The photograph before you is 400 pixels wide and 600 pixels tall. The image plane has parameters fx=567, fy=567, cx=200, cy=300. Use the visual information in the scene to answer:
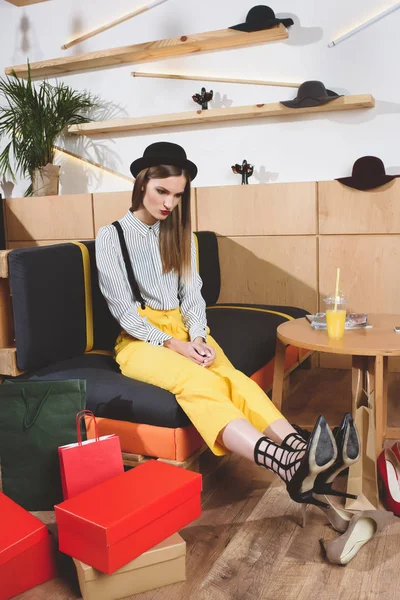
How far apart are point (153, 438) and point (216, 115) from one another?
2.64 meters

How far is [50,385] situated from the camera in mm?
1894

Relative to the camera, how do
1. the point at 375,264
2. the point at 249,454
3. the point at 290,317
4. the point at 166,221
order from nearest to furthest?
the point at 249,454, the point at 166,221, the point at 290,317, the point at 375,264

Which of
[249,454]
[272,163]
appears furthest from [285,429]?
[272,163]

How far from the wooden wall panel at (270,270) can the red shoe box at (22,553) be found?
2438 millimetres

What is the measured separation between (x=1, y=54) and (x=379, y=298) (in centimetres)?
374

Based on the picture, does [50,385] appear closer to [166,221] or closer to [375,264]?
[166,221]

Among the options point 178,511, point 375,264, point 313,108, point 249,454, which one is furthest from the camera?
point 313,108

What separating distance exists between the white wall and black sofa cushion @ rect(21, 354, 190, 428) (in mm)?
2332

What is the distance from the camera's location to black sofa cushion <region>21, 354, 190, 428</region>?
199 cm

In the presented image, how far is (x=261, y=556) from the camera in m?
1.71

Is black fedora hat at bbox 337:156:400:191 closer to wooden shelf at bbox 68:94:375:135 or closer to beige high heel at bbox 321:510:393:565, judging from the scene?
wooden shelf at bbox 68:94:375:135

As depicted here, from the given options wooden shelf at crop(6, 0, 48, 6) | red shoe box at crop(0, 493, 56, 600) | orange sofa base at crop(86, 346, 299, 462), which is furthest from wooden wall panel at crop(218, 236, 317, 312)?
wooden shelf at crop(6, 0, 48, 6)

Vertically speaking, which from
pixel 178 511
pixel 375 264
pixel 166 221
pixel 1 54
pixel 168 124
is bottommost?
pixel 178 511

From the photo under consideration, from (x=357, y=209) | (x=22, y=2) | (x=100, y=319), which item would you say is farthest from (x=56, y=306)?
(x=22, y=2)
